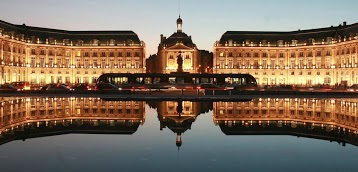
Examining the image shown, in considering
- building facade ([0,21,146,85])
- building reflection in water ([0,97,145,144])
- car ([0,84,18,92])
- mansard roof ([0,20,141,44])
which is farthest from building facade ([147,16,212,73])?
building reflection in water ([0,97,145,144])

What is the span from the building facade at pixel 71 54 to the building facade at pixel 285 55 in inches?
1013

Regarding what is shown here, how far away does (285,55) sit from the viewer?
12225 cm

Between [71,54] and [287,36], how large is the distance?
61.1m

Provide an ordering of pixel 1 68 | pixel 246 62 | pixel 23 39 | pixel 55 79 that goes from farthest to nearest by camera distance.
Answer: pixel 246 62 < pixel 55 79 < pixel 23 39 < pixel 1 68

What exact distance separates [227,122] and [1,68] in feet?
258

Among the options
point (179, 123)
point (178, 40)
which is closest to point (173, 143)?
point (179, 123)

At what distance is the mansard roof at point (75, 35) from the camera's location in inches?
4344

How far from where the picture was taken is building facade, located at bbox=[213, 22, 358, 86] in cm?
11169

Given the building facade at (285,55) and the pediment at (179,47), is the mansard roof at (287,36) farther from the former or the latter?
the pediment at (179,47)

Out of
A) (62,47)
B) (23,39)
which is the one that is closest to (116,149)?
(23,39)

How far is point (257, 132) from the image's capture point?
67.6 feet

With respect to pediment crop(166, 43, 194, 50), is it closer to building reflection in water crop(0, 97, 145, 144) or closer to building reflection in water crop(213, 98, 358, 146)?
building reflection in water crop(0, 97, 145, 144)

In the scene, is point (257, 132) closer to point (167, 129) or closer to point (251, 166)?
point (167, 129)

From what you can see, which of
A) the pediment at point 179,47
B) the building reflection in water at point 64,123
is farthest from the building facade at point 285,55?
the building reflection in water at point 64,123
